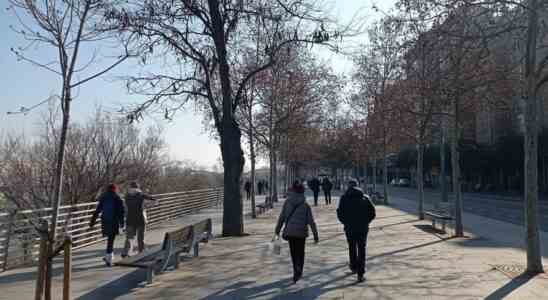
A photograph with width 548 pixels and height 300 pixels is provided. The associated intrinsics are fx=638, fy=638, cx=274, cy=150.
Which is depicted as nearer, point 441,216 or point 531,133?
point 531,133

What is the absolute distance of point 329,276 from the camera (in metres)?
11.1

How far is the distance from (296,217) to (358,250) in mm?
1161

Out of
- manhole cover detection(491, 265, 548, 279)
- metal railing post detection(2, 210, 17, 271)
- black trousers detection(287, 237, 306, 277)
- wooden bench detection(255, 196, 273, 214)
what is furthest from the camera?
wooden bench detection(255, 196, 273, 214)

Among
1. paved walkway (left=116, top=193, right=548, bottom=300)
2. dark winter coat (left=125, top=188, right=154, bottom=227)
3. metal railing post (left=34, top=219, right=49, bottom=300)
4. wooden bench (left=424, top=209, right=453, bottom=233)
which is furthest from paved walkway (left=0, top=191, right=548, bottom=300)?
wooden bench (left=424, top=209, right=453, bottom=233)

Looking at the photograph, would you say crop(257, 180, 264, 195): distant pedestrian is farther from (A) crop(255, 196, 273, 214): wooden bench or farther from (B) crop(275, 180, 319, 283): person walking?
(B) crop(275, 180, 319, 283): person walking

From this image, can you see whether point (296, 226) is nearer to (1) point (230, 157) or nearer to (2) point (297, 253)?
(2) point (297, 253)

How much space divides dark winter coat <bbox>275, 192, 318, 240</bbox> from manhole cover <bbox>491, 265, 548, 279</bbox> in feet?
12.0

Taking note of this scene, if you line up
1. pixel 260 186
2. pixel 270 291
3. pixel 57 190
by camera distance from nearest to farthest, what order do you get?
1. pixel 57 190
2. pixel 270 291
3. pixel 260 186

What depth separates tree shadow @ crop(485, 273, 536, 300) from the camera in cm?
927

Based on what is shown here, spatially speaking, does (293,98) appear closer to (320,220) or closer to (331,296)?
(320,220)

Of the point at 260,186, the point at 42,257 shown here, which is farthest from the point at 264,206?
the point at 260,186

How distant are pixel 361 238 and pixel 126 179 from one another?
15243 millimetres

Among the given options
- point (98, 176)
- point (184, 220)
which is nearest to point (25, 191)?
point (98, 176)

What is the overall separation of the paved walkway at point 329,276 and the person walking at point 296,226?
36 cm
